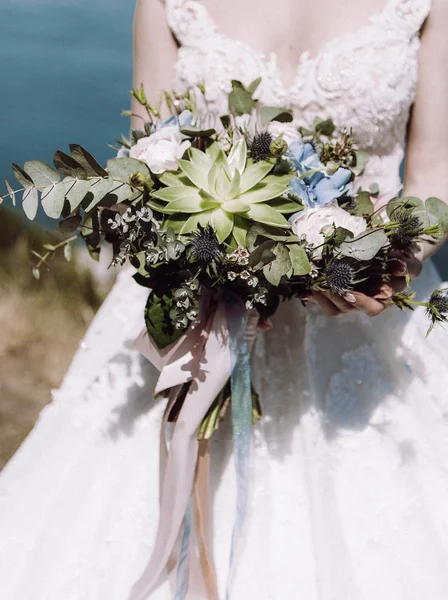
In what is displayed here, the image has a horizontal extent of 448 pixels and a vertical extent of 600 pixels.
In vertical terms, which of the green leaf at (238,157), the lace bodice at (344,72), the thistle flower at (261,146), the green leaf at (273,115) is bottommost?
the green leaf at (238,157)

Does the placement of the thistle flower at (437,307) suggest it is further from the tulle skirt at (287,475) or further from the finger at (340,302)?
the tulle skirt at (287,475)

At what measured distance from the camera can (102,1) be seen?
229 cm

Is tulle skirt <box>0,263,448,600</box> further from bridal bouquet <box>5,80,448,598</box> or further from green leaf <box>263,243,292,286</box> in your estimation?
green leaf <box>263,243,292,286</box>

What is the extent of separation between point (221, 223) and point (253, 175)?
0.29 ft

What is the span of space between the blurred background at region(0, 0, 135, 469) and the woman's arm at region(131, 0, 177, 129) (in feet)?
3.34

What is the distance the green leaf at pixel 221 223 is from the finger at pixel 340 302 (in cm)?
20

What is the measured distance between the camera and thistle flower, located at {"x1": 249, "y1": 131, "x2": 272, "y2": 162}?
0.91m

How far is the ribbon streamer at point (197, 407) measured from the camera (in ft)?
3.51

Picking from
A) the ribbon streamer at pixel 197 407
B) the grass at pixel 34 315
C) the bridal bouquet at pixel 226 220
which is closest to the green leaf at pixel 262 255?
the bridal bouquet at pixel 226 220

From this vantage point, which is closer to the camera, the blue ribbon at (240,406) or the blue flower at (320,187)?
the blue flower at (320,187)

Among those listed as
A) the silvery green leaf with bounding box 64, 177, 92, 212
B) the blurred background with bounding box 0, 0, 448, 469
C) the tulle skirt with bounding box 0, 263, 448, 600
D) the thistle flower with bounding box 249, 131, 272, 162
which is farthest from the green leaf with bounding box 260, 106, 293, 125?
the blurred background with bounding box 0, 0, 448, 469

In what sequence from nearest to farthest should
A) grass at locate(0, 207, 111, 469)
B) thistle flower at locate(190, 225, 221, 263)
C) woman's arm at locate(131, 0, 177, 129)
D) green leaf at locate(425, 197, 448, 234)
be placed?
thistle flower at locate(190, 225, 221, 263)
green leaf at locate(425, 197, 448, 234)
woman's arm at locate(131, 0, 177, 129)
grass at locate(0, 207, 111, 469)

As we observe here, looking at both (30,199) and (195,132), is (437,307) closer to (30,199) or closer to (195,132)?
(195,132)

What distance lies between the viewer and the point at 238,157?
35.0 inches
